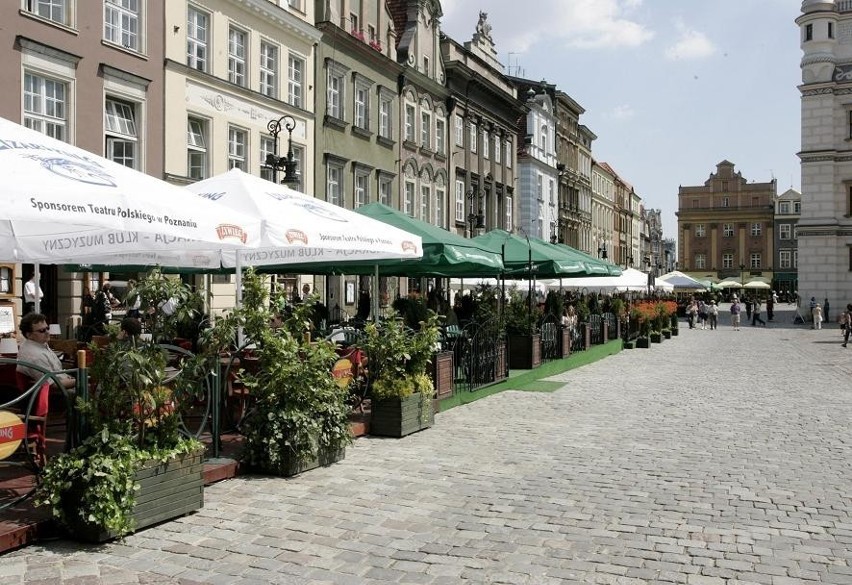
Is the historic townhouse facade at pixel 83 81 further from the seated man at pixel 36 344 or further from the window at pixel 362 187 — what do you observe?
the seated man at pixel 36 344

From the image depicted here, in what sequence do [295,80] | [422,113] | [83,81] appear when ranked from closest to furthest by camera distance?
1. [83,81]
2. [295,80]
3. [422,113]

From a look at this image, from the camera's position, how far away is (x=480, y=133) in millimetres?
44375

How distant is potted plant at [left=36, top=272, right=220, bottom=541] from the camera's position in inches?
224

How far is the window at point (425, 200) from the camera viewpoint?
37656 mm

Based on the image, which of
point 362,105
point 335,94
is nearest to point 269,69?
point 335,94

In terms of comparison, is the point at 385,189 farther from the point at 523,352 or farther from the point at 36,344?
the point at 36,344

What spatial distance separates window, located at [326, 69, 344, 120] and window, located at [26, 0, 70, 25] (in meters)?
11.7

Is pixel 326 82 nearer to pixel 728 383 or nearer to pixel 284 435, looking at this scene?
pixel 728 383

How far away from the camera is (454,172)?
134 ft

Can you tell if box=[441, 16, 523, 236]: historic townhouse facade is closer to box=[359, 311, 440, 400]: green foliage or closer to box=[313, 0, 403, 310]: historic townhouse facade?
box=[313, 0, 403, 310]: historic townhouse facade

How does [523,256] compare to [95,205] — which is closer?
[95,205]

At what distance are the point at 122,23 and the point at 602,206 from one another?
6670 centimetres

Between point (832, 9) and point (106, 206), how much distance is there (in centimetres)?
5637

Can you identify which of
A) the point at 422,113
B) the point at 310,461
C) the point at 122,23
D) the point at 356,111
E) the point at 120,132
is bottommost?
the point at 310,461
